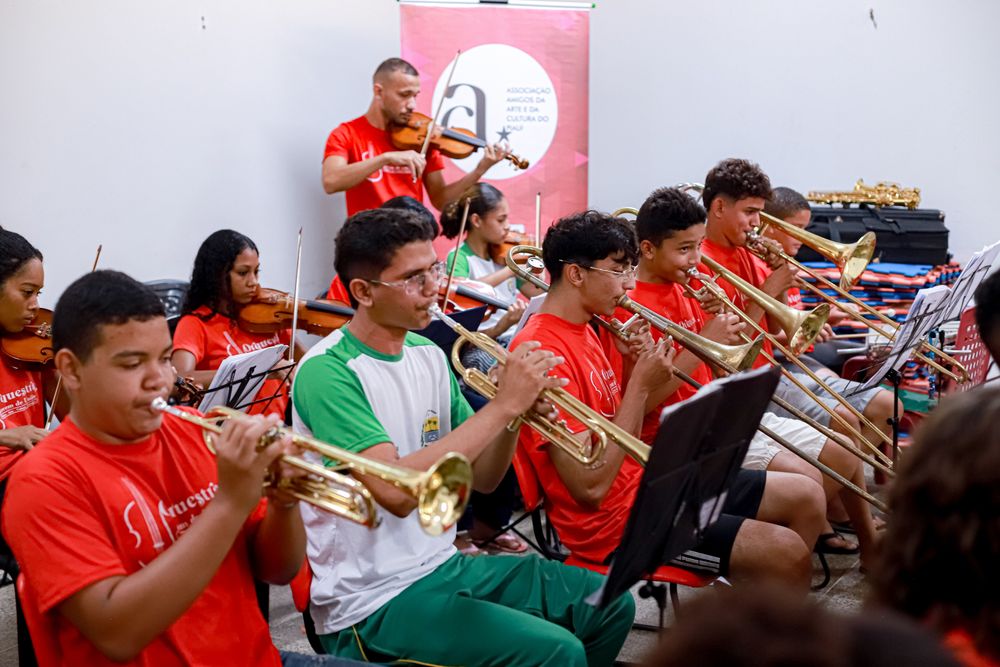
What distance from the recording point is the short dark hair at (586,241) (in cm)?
303

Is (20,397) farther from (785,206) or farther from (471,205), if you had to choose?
(785,206)

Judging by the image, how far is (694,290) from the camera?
3.75 meters

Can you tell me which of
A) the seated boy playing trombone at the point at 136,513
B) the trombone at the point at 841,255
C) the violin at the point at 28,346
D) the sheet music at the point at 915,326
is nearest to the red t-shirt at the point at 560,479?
the seated boy playing trombone at the point at 136,513

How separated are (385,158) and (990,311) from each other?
11.1 ft

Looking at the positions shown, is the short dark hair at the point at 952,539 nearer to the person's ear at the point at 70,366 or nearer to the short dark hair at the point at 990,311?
the short dark hair at the point at 990,311

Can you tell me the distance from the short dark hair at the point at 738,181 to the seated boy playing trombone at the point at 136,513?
2.81 metres

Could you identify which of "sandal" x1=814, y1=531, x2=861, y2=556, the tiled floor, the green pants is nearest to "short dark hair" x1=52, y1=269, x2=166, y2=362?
the green pants

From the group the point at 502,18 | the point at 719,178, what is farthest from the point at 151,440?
the point at 502,18

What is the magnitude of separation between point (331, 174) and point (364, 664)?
3.56 metres

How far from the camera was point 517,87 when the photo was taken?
591 cm

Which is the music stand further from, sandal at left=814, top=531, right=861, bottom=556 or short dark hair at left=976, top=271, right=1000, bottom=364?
short dark hair at left=976, top=271, right=1000, bottom=364

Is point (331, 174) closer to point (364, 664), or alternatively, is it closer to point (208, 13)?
point (208, 13)

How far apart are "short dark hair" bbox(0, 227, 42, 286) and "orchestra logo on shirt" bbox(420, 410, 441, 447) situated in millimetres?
1387

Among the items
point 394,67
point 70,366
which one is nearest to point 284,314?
point 394,67
